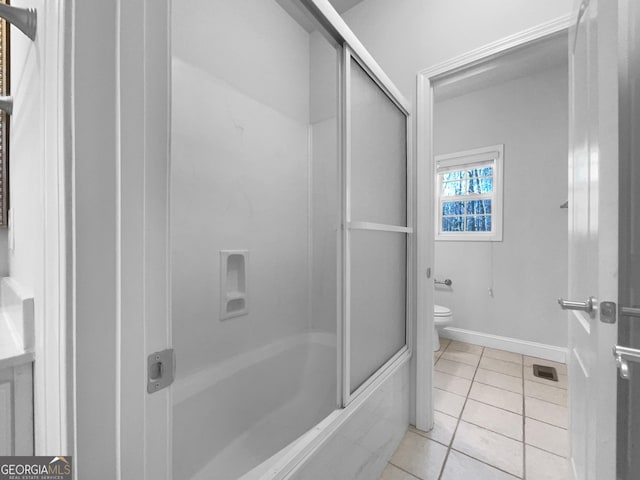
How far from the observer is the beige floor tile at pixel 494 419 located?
161 cm

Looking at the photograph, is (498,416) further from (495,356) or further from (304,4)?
(304,4)

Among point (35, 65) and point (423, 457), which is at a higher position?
point (35, 65)

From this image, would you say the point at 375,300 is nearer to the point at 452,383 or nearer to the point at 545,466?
the point at 545,466

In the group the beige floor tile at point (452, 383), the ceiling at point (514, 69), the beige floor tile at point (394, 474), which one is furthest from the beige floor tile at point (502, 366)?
the ceiling at point (514, 69)

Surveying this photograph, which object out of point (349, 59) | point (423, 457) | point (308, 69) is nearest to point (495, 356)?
point (423, 457)

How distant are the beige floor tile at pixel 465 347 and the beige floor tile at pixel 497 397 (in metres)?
0.69

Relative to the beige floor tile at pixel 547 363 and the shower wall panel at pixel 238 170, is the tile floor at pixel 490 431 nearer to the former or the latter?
the beige floor tile at pixel 547 363

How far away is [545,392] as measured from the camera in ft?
6.61

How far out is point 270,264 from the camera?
187 centimetres

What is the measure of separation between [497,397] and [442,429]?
1.96ft

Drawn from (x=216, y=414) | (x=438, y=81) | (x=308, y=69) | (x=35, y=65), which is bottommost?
(x=216, y=414)

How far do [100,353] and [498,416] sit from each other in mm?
2127

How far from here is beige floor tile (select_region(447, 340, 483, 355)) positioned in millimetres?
2752
